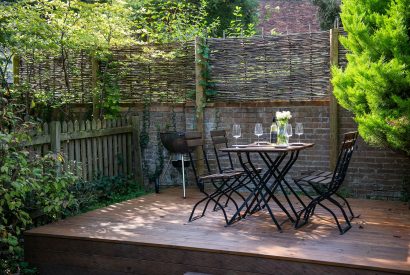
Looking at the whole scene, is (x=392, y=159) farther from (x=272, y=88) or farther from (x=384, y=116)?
(x=272, y=88)

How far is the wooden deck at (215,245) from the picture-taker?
13.3 ft

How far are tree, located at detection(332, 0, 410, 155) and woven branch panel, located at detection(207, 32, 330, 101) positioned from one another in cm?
81

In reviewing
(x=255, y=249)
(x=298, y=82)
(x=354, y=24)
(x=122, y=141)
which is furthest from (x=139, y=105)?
(x=255, y=249)

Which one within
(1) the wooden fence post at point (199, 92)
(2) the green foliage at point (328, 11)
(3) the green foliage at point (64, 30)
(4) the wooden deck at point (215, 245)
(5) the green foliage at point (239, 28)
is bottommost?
(4) the wooden deck at point (215, 245)

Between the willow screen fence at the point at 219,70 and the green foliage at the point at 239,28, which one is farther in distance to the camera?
the green foliage at the point at 239,28

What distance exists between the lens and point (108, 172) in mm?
7359

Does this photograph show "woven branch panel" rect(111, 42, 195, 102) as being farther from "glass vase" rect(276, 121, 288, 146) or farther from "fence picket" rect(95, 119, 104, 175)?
"glass vase" rect(276, 121, 288, 146)

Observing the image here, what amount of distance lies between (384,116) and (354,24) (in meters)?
1.08

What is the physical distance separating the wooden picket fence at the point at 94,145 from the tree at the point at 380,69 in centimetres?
317

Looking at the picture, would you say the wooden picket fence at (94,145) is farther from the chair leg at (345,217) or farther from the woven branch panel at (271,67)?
the chair leg at (345,217)

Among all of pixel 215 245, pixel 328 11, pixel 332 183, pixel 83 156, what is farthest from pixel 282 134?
pixel 328 11

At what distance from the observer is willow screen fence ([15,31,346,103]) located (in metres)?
7.11

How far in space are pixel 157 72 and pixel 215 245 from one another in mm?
4029

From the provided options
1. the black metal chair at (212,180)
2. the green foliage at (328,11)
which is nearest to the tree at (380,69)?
the black metal chair at (212,180)
